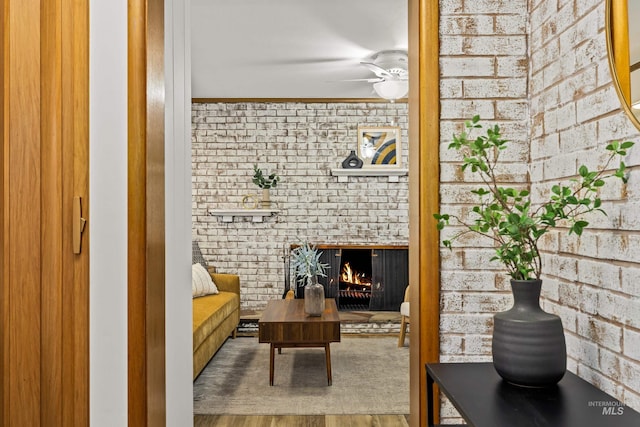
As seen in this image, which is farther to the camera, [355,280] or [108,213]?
[355,280]

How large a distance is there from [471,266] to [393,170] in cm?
442

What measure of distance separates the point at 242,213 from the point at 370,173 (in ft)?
5.05

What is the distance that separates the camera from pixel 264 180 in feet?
19.8

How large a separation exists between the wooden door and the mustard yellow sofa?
7.32ft

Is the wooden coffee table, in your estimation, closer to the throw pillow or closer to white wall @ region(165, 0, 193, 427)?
the throw pillow

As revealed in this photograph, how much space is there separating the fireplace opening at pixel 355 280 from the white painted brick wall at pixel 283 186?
181 mm

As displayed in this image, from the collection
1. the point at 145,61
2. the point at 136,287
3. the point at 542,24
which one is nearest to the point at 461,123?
the point at 542,24

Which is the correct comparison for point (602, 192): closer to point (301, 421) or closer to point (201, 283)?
point (301, 421)

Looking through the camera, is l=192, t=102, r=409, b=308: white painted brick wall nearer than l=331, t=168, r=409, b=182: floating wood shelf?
No

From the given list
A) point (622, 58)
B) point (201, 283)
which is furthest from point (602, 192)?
point (201, 283)

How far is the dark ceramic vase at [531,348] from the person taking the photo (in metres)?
1.16

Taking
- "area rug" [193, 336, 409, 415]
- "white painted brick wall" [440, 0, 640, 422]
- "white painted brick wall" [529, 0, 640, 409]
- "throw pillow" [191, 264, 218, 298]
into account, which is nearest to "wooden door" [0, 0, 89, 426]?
"white painted brick wall" [440, 0, 640, 422]

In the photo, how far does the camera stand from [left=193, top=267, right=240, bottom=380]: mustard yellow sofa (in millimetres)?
3711

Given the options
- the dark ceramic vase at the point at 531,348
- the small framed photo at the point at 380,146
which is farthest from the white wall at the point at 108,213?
the small framed photo at the point at 380,146
